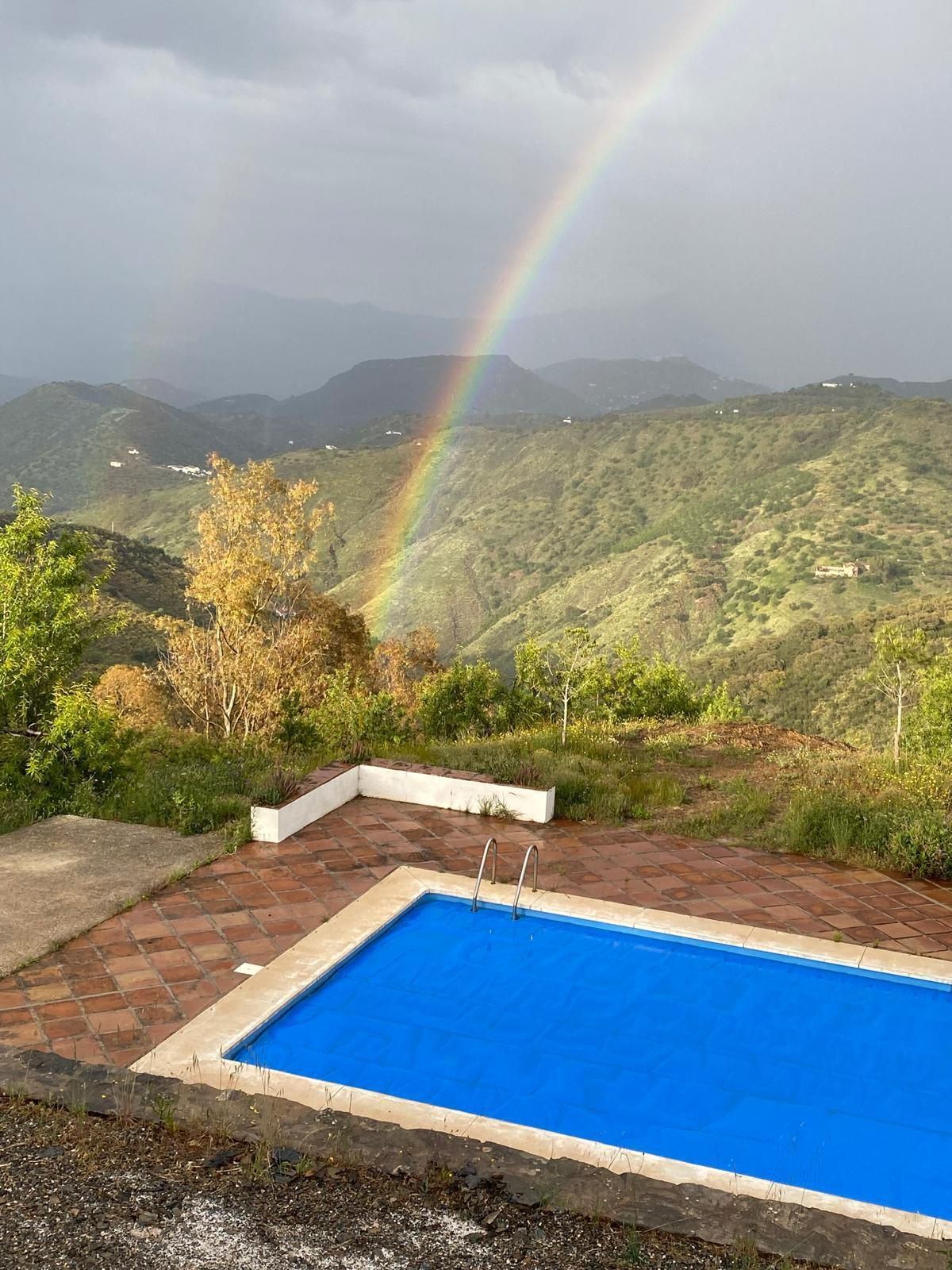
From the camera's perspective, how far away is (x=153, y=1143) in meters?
3.23

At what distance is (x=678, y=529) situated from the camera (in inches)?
2643

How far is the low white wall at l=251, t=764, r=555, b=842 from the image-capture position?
6738mm

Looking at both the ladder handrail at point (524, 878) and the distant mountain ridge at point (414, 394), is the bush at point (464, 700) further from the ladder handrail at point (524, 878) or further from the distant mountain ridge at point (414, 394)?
the distant mountain ridge at point (414, 394)

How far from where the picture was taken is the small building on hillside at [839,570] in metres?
52.4

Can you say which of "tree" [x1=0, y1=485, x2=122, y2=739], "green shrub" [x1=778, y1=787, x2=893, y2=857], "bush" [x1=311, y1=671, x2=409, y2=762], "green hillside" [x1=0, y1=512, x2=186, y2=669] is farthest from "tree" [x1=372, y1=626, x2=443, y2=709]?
"green shrub" [x1=778, y1=787, x2=893, y2=857]

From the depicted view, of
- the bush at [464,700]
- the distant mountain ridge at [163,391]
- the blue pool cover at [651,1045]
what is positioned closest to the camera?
the blue pool cover at [651,1045]

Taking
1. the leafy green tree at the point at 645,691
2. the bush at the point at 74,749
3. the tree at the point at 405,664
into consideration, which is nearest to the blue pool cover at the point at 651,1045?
the bush at the point at 74,749

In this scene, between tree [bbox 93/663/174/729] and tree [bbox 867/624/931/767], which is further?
tree [bbox 867/624/931/767]

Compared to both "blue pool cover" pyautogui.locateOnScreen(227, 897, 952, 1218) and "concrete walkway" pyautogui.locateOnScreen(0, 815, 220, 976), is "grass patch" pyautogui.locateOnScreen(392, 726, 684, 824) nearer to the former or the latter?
"blue pool cover" pyautogui.locateOnScreen(227, 897, 952, 1218)

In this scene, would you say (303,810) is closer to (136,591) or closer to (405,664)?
(405,664)

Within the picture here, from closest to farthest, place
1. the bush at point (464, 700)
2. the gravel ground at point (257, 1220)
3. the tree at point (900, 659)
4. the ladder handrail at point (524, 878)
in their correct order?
1. the gravel ground at point (257, 1220)
2. the ladder handrail at point (524, 878)
3. the bush at point (464, 700)
4. the tree at point (900, 659)

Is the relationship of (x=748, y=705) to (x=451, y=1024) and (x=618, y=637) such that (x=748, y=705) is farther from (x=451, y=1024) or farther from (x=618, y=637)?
(x=451, y=1024)

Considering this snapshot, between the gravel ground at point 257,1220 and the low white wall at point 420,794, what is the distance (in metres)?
3.34

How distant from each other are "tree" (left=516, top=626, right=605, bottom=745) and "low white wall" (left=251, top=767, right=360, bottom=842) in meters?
14.6
